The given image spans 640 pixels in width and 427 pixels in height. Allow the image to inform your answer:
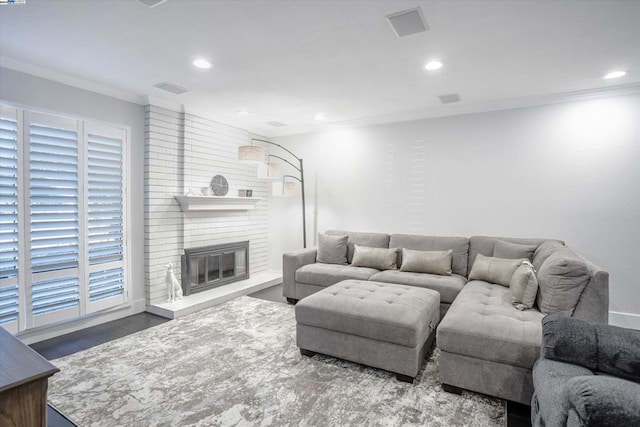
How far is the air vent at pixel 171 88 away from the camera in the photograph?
3445mm

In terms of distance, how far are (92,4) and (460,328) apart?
3186 mm

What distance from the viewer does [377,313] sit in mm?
2486

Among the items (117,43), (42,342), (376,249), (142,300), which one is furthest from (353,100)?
(42,342)

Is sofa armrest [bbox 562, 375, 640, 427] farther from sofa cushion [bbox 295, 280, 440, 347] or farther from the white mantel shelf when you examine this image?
the white mantel shelf

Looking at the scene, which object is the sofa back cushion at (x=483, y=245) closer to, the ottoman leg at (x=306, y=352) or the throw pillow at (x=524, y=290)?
the throw pillow at (x=524, y=290)

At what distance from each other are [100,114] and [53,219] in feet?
4.02

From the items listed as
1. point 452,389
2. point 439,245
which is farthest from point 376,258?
point 452,389

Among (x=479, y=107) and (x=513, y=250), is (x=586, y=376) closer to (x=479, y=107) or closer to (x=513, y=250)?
(x=513, y=250)

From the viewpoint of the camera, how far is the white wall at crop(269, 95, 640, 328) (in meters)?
3.48

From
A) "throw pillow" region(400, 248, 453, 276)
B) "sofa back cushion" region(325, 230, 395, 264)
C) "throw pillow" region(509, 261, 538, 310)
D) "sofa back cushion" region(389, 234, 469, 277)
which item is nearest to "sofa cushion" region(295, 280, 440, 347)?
"throw pillow" region(509, 261, 538, 310)

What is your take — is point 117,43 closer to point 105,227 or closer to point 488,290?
point 105,227

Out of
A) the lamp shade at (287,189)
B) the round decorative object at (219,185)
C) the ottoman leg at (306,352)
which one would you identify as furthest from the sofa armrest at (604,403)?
the round decorative object at (219,185)

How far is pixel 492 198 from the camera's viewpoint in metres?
4.10

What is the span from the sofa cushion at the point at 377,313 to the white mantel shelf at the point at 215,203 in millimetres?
2260
